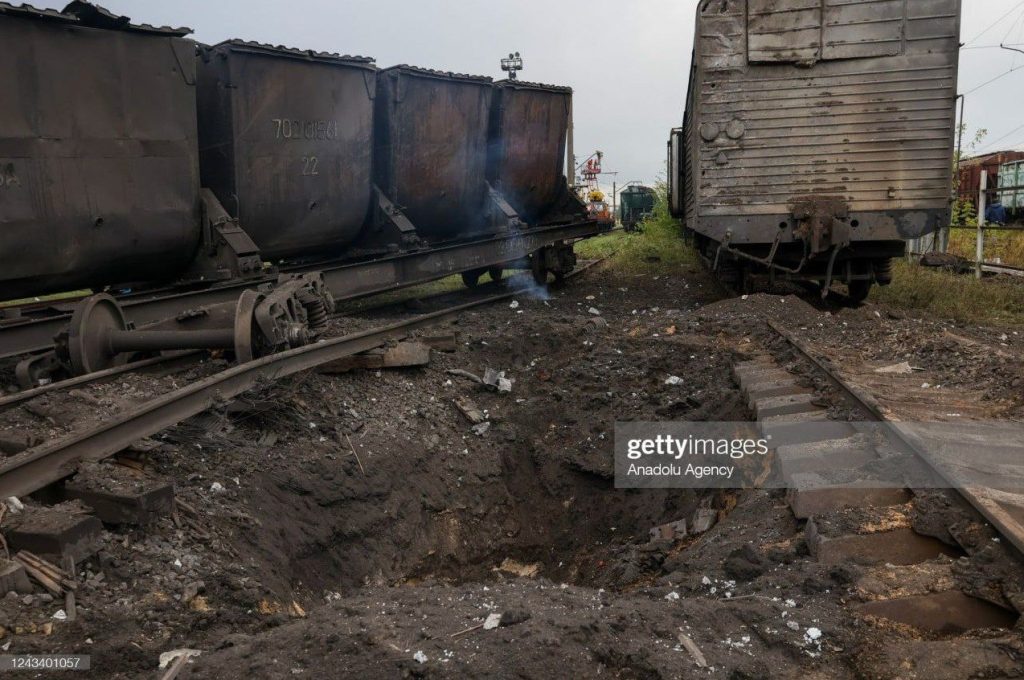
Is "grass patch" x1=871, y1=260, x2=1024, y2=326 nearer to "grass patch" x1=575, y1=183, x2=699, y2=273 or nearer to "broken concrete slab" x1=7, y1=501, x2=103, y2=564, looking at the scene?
"grass patch" x1=575, y1=183, x2=699, y2=273

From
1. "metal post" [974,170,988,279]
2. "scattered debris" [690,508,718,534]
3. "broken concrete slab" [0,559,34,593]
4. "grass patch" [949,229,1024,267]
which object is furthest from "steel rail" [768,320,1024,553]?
"grass patch" [949,229,1024,267]

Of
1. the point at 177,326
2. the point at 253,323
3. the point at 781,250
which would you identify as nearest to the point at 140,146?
the point at 177,326

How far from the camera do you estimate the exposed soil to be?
2713 mm

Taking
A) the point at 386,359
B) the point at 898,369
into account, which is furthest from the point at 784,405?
the point at 386,359

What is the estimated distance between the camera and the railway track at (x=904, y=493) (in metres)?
2.90

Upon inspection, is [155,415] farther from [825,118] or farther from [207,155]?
[825,118]

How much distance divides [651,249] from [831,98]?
7781mm

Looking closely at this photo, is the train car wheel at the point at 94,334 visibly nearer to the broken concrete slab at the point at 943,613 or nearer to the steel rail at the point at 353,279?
the steel rail at the point at 353,279

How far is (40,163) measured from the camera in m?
6.49

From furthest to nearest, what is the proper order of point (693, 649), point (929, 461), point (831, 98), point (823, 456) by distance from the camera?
point (831, 98)
point (823, 456)
point (929, 461)
point (693, 649)

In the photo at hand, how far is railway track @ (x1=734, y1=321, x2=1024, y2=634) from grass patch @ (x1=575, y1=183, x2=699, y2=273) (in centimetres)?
1004

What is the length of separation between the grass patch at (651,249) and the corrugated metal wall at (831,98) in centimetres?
495

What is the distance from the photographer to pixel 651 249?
17453 mm

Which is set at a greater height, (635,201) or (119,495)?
(635,201)
